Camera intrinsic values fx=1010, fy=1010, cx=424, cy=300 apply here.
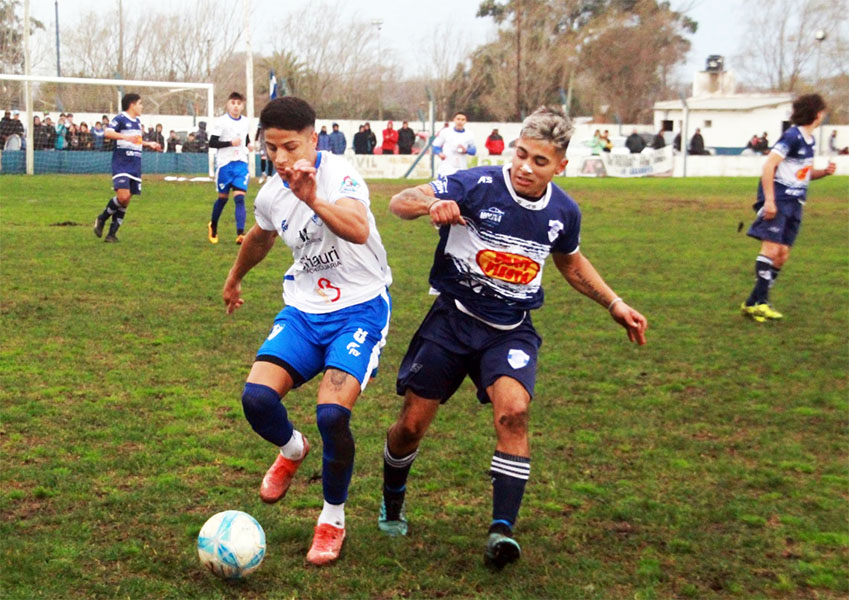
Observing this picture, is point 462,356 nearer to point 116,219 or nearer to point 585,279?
point 585,279

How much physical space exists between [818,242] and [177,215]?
10954 millimetres

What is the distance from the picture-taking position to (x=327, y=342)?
4.47 meters

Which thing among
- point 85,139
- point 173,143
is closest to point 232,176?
point 85,139

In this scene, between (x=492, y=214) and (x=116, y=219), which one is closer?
(x=492, y=214)

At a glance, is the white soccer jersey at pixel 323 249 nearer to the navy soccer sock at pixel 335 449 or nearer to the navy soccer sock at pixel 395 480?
the navy soccer sock at pixel 335 449

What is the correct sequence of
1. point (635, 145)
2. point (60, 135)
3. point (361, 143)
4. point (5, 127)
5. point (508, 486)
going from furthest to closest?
1. point (635, 145)
2. point (361, 143)
3. point (60, 135)
4. point (5, 127)
5. point (508, 486)

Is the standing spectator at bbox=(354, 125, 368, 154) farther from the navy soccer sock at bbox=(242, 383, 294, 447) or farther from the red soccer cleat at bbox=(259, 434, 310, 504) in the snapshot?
the navy soccer sock at bbox=(242, 383, 294, 447)

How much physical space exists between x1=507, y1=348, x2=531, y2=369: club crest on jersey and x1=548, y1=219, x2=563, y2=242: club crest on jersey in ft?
1.71

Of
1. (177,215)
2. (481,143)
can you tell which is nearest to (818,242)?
(177,215)

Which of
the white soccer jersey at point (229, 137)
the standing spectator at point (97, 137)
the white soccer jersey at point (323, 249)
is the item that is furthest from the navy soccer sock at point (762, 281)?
the standing spectator at point (97, 137)

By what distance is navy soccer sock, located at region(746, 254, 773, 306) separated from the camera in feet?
31.7

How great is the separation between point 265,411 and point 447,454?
65.7 inches

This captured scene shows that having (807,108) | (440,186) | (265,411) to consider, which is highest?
(807,108)

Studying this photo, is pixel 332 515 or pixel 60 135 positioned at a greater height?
pixel 60 135
